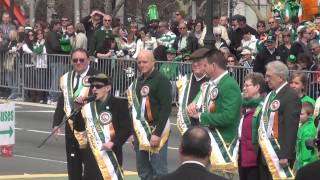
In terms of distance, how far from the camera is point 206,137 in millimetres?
5965

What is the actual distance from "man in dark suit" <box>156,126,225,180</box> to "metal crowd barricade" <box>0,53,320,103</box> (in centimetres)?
1516

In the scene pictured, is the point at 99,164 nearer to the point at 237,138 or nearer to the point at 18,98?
the point at 237,138

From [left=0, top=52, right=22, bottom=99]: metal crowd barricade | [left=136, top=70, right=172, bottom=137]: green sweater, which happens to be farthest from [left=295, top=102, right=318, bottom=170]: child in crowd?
[left=0, top=52, right=22, bottom=99]: metal crowd barricade

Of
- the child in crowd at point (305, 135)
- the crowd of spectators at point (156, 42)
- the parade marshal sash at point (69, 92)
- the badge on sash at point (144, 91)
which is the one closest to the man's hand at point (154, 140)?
the badge on sash at point (144, 91)

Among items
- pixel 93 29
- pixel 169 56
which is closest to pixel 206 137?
pixel 169 56

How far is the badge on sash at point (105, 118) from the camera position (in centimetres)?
1025

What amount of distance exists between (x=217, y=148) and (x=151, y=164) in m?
1.54

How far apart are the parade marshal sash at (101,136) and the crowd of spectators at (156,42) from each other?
10159 mm

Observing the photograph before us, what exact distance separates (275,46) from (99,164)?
11116mm

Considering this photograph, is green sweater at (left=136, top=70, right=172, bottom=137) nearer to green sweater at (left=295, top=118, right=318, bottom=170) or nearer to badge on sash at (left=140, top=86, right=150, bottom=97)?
badge on sash at (left=140, top=86, right=150, bottom=97)

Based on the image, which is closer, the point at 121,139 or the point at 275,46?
the point at 121,139

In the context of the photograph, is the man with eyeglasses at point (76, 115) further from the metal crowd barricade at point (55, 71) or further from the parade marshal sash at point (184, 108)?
the metal crowd barricade at point (55, 71)

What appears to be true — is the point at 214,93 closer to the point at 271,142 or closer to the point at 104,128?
the point at 271,142

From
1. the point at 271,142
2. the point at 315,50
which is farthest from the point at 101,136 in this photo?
the point at 315,50
